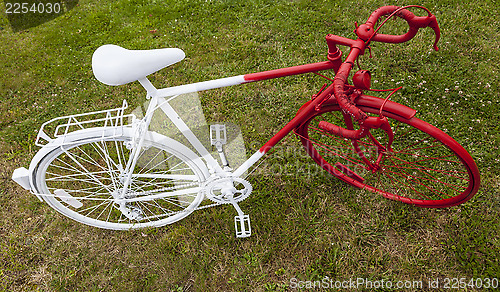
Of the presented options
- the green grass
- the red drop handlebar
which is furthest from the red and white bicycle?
the green grass

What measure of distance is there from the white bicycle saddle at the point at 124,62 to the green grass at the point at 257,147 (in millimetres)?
1779

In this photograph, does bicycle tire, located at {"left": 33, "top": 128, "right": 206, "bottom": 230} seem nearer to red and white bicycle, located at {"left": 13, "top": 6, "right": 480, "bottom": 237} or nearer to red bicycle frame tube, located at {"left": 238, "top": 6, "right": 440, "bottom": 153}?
red and white bicycle, located at {"left": 13, "top": 6, "right": 480, "bottom": 237}

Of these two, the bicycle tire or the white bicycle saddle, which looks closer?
the white bicycle saddle

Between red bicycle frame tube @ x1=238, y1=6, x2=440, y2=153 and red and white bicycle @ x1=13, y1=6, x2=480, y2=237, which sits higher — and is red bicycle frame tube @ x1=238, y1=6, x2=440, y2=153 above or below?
above

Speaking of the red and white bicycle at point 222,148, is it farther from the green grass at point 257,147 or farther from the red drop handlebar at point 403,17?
the green grass at point 257,147

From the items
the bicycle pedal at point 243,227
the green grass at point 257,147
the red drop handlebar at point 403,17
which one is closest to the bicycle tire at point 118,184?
the green grass at point 257,147

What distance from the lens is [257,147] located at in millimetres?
4055

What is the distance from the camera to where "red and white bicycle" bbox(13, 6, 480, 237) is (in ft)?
7.15

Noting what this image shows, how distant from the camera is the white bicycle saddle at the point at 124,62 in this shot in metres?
2.27

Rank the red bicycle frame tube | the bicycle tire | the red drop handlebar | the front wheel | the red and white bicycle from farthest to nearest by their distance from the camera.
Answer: the front wheel < the bicycle tire < the red and white bicycle < the red drop handlebar < the red bicycle frame tube

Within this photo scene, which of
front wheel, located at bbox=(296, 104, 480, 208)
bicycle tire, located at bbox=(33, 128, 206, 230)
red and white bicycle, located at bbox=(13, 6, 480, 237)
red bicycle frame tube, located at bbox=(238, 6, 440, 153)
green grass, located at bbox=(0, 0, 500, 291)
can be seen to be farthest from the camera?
front wheel, located at bbox=(296, 104, 480, 208)

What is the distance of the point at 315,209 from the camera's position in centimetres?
352

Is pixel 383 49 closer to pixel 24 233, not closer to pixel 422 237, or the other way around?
pixel 422 237

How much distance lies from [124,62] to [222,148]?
1376mm
